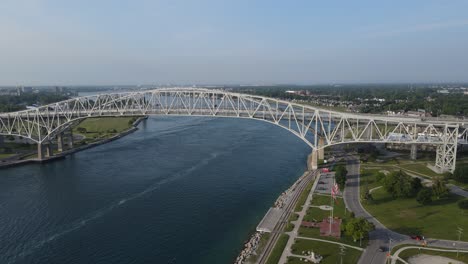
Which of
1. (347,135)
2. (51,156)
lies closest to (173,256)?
(51,156)

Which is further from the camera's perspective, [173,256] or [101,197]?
[101,197]

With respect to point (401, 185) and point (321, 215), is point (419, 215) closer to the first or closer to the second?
point (401, 185)

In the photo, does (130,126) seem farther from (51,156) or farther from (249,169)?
(249,169)

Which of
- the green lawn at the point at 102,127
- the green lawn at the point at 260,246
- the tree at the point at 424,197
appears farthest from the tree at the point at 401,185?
the green lawn at the point at 102,127

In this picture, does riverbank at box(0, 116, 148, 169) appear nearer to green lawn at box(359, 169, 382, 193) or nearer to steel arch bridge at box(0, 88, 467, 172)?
steel arch bridge at box(0, 88, 467, 172)

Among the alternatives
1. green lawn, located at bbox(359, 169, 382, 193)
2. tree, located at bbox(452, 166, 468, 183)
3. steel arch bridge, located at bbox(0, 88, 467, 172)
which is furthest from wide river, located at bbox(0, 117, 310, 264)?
tree, located at bbox(452, 166, 468, 183)

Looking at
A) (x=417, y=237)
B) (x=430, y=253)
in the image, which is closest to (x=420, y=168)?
(x=417, y=237)

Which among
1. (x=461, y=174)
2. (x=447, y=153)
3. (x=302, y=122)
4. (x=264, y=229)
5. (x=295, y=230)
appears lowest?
(x=264, y=229)
